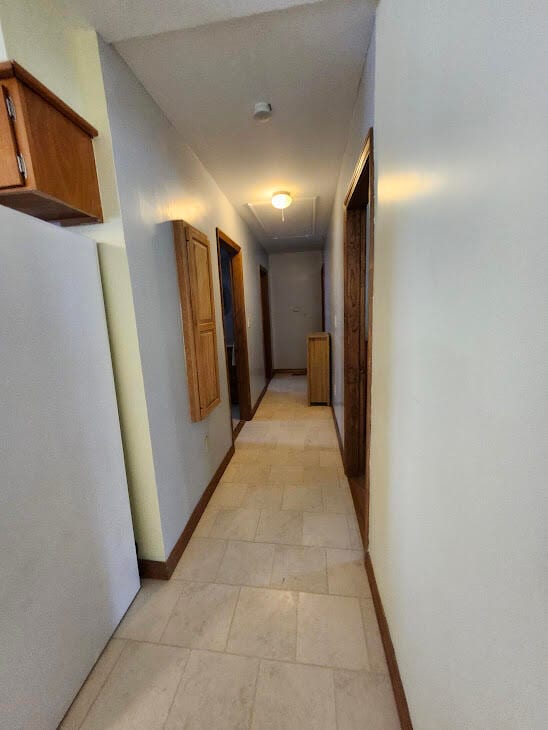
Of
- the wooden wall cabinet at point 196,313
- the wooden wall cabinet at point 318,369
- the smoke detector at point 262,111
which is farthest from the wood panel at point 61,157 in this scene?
the wooden wall cabinet at point 318,369

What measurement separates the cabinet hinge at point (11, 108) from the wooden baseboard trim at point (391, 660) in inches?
87.3

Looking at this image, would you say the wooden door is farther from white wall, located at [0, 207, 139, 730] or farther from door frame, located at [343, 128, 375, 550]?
white wall, located at [0, 207, 139, 730]

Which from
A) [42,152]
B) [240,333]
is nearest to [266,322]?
[240,333]

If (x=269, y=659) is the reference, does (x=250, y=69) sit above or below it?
above

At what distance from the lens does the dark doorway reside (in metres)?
5.19

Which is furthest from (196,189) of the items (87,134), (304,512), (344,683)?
(344,683)

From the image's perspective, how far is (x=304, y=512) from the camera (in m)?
2.01

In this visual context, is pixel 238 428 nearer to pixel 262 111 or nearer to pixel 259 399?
pixel 259 399

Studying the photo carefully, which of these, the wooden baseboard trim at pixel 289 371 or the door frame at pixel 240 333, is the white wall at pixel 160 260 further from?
the wooden baseboard trim at pixel 289 371

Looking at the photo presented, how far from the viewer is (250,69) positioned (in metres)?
1.39

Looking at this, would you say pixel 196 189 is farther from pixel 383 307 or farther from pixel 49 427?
pixel 49 427

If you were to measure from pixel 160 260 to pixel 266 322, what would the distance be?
3891 millimetres

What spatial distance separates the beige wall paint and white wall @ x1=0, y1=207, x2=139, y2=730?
0.25 ft

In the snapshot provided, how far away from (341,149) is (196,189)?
42.2 inches
